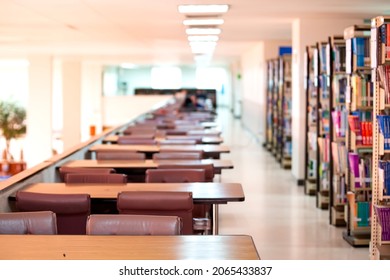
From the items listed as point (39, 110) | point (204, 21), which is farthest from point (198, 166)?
point (39, 110)

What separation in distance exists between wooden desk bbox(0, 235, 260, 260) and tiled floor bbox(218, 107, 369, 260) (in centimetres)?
282

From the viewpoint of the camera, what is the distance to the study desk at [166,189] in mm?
5094

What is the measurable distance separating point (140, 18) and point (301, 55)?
2.26m

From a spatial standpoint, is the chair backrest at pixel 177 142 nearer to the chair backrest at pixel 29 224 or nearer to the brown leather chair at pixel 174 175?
the brown leather chair at pixel 174 175

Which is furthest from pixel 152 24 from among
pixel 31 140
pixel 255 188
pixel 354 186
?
pixel 31 140

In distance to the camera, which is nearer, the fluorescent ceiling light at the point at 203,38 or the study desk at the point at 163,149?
the study desk at the point at 163,149

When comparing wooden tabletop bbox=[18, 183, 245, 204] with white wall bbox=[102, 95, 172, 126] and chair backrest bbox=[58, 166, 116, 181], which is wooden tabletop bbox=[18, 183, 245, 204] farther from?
white wall bbox=[102, 95, 172, 126]

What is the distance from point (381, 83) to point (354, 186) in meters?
1.38

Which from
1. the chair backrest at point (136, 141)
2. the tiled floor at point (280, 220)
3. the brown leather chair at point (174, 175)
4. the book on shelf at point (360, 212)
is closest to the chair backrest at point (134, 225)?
the brown leather chair at point (174, 175)

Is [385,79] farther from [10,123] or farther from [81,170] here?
[10,123]

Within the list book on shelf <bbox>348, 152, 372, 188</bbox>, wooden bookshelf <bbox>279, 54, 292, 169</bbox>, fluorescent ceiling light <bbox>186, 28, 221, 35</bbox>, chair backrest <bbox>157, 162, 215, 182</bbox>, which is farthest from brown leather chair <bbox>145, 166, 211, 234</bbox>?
wooden bookshelf <bbox>279, 54, 292, 169</bbox>

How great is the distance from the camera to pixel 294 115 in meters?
11.2

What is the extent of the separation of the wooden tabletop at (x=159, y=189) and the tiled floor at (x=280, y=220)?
3.53 ft

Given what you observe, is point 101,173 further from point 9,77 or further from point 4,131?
point 9,77
